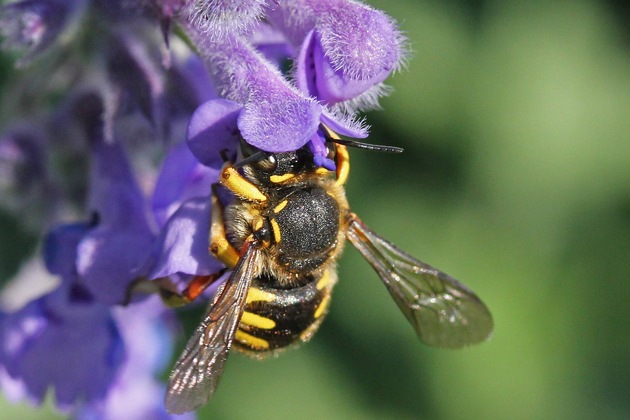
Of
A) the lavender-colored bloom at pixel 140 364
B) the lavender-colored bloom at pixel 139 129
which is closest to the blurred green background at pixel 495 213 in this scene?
the lavender-colored bloom at pixel 140 364

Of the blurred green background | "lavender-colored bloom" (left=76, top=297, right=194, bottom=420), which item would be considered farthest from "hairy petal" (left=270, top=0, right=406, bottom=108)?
the blurred green background

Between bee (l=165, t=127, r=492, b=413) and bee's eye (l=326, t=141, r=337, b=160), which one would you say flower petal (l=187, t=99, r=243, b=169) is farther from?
bee's eye (l=326, t=141, r=337, b=160)

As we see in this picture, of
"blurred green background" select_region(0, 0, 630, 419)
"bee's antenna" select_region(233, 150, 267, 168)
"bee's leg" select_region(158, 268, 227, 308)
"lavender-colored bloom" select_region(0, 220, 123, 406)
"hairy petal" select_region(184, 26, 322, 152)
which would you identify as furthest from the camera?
"blurred green background" select_region(0, 0, 630, 419)

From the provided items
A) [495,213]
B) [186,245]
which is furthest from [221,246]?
[495,213]

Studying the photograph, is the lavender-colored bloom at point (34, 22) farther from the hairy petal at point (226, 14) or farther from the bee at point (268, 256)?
the bee at point (268, 256)

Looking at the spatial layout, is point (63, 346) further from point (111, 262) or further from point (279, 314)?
point (279, 314)

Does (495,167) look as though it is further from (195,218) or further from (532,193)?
→ (195,218)

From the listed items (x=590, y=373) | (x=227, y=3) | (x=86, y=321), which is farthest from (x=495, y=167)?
(x=227, y=3)
